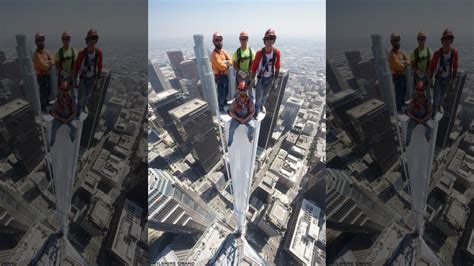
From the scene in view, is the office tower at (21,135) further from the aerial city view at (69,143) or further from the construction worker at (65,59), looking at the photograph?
the construction worker at (65,59)

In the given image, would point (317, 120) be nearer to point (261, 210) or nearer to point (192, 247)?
point (261, 210)

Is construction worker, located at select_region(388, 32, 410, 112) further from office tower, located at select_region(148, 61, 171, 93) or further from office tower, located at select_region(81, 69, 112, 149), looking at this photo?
office tower, located at select_region(148, 61, 171, 93)

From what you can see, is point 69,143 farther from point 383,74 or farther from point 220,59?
point 383,74

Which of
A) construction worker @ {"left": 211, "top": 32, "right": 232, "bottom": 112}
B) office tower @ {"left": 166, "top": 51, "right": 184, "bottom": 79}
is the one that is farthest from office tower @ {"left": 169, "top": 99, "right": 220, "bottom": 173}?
construction worker @ {"left": 211, "top": 32, "right": 232, "bottom": 112}

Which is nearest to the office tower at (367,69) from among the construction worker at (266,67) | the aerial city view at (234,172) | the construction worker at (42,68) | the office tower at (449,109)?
the office tower at (449,109)

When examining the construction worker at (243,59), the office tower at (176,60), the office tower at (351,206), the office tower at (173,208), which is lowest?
the office tower at (173,208)

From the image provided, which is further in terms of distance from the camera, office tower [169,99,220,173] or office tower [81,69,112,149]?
office tower [169,99,220,173]
